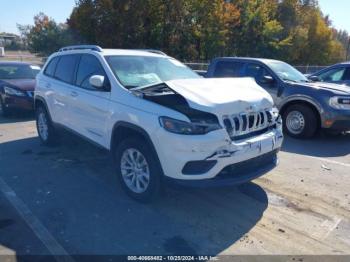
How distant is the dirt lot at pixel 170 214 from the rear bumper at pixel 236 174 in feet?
0.91

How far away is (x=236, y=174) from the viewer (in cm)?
393

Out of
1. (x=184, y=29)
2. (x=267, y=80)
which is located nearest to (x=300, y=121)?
(x=267, y=80)

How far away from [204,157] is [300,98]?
4.66 metres

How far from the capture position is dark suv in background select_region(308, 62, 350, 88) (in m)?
9.78

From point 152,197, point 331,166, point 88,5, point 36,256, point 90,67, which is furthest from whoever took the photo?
point 88,5

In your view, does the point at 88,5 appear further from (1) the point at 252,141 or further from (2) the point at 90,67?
(1) the point at 252,141

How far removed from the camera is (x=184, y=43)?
28.0m

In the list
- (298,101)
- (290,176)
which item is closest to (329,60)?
(298,101)

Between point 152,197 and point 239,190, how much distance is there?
1.29m

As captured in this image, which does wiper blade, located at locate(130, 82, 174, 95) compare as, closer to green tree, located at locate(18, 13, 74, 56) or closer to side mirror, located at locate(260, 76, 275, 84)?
side mirror, located at locate(260, 76, 275, 84)

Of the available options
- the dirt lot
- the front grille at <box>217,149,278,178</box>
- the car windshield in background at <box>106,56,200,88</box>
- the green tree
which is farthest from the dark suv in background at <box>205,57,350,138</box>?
the green tree

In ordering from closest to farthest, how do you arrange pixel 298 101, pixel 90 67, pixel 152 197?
pixel 152 197
pixel 90 67
pixel 298 101

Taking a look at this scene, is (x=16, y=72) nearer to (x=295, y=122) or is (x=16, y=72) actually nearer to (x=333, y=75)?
(x=295, y=122)

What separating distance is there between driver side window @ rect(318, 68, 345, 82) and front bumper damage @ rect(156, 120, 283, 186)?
23.4 feet
